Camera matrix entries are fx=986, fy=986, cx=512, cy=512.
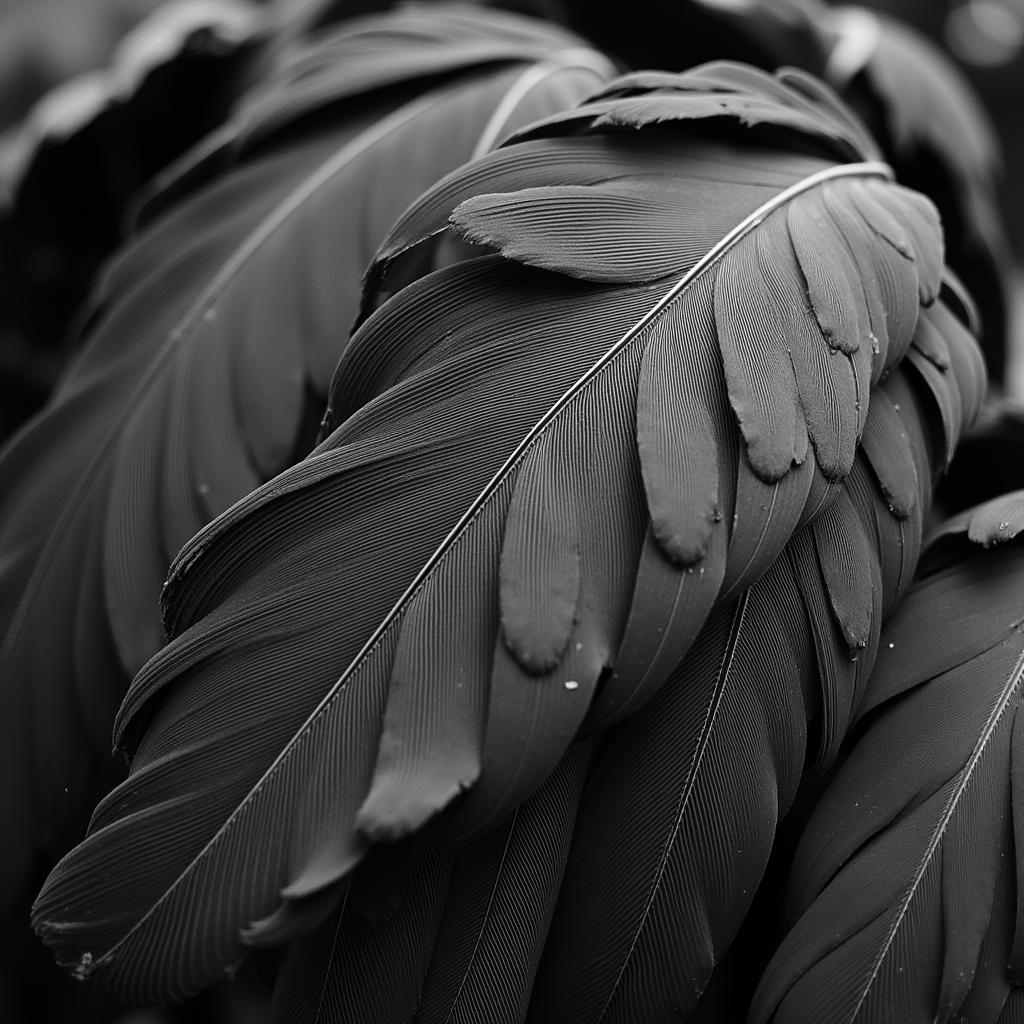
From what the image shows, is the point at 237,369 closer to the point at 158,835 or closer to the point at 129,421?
the point at 129,421

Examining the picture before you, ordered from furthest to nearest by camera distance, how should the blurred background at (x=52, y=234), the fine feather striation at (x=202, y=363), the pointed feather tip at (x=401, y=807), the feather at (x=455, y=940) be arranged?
the blurred background at (x=52, y=234), the fine feather striation at (x=202, y=363), the feather at (x=455, y=940), the pointed feather tip at (x=401, y=807)

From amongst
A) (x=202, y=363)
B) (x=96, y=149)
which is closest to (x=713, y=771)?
(x=202, y=363)

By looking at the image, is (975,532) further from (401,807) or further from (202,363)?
(202,363)

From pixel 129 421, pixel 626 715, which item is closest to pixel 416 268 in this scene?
pixel 129 421

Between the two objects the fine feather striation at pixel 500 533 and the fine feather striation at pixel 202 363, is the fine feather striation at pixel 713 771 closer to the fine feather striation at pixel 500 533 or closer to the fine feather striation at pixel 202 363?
the fine feather striation at pixel 500 533

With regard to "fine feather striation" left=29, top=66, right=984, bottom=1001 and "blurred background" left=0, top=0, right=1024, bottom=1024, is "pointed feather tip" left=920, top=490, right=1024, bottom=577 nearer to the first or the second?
"fine feather striation" left=29, top=66, right=984, bottom=1001

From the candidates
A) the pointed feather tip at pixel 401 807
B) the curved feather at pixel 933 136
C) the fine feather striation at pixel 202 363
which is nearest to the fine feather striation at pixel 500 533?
the pointed feather tip at pixel 401 807

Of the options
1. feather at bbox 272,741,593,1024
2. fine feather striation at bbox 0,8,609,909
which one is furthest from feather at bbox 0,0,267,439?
feather at bbox 272,741,593,1024
